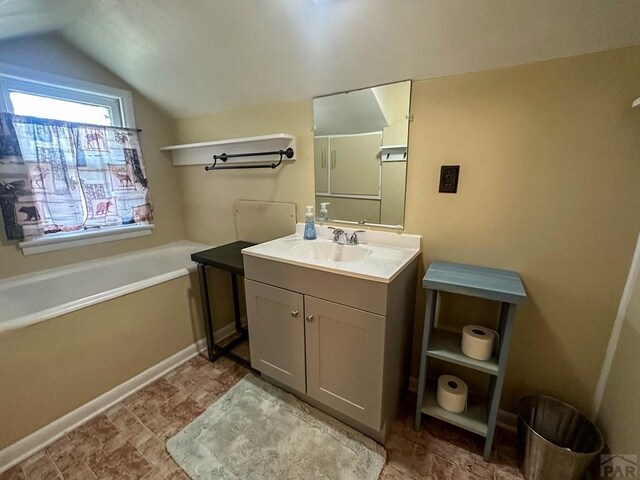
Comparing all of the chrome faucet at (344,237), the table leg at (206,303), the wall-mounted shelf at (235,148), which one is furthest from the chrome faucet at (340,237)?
the table leg at (206,303)

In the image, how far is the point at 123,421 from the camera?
59.1 inches

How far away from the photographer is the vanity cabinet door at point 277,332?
4.68 ft

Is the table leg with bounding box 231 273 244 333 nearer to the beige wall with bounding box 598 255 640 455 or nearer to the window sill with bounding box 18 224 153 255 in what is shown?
the window sill with bounding box 18 224 153 255

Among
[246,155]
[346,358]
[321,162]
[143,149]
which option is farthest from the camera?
[143,149]

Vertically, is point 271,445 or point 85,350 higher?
point 85,350

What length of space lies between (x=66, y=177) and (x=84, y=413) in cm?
152

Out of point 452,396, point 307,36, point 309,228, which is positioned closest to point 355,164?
point 309,228

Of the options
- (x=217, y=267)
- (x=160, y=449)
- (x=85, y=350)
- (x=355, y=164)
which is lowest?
(x=160, y=449)

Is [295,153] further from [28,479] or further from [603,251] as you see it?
[28,479]

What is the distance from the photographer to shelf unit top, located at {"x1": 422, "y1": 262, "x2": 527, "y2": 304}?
1093mm

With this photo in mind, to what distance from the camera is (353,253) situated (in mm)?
1609

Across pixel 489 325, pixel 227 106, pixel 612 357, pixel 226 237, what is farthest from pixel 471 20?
pixel 226 237

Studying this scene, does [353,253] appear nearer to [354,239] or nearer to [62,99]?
[354,239]

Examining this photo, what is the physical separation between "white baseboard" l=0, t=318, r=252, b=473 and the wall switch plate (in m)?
1.98
